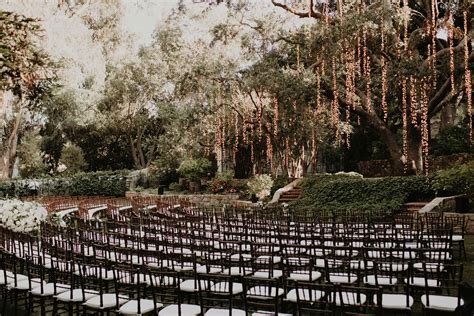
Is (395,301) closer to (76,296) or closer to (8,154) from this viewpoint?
(76,296)

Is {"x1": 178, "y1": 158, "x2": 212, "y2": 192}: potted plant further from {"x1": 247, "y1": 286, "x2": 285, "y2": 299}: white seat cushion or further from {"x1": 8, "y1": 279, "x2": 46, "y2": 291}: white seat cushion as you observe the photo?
{"x1": 247, "y1": 286, "x2": 285, "y2": 299}: white seat cushion

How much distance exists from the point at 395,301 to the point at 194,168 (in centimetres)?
2147

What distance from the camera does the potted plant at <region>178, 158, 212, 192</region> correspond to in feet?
86.6

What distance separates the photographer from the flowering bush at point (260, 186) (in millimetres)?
22391

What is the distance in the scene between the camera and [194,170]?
86.7 ft

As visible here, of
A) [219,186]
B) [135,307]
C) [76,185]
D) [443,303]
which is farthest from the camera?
[76,185]

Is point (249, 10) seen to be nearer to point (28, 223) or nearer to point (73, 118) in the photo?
point (28, 223)

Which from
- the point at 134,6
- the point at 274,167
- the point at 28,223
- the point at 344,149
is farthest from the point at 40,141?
the point at 28,223

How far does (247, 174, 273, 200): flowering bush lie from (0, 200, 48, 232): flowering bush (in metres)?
12.3

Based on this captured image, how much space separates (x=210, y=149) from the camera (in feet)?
91.3

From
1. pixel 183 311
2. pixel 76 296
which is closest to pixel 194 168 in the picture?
pixel 76 296

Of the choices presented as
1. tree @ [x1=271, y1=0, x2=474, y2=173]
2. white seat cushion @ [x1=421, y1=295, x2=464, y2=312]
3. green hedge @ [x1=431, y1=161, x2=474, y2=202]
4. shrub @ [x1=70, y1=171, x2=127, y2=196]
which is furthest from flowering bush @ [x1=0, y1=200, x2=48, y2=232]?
shrub @ [x1=70, y1=171, x2=127, y2=196]

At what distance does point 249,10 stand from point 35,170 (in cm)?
2391

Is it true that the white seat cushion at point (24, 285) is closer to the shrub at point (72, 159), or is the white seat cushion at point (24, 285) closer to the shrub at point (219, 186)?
the shrub at point (219, 186)
